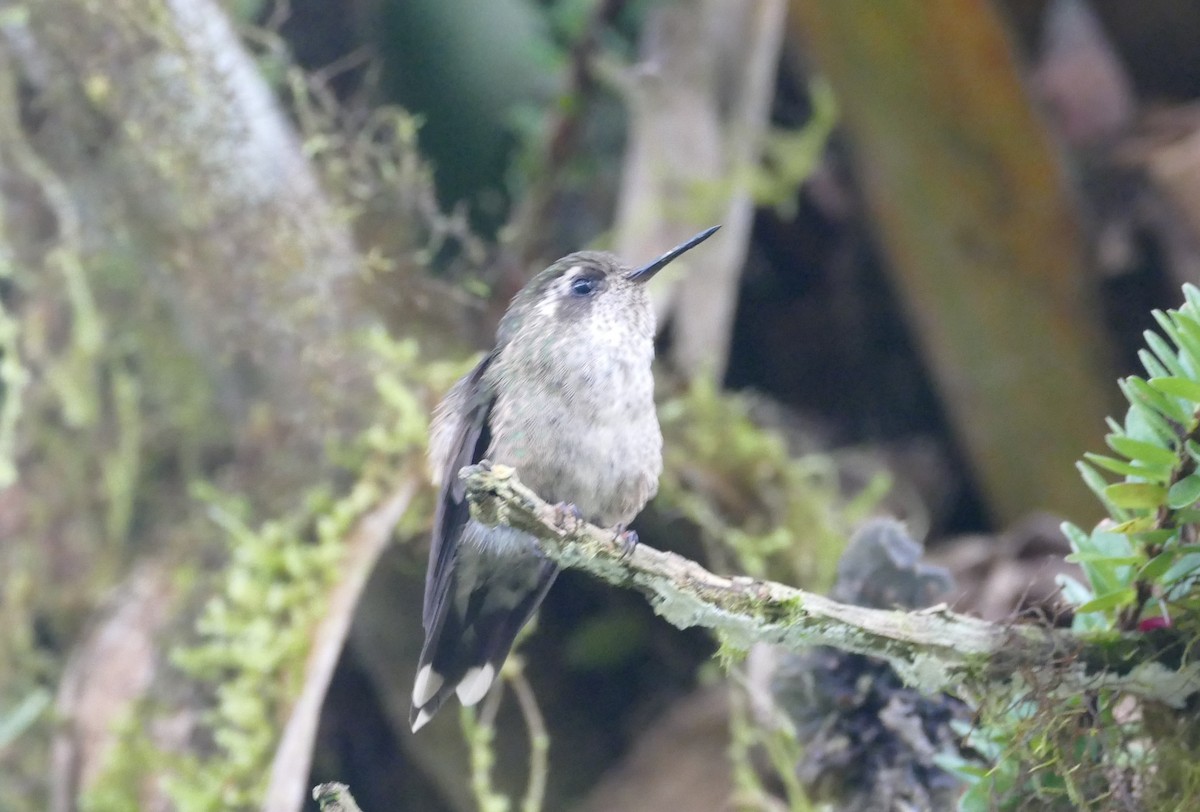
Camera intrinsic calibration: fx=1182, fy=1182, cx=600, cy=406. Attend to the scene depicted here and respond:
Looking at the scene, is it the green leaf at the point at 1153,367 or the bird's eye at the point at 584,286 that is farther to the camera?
the bird's eye at the point at 584,286

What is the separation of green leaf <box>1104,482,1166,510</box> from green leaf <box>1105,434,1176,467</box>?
0.08 ft

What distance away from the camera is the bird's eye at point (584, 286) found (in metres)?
1.37

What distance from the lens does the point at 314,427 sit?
2.03m

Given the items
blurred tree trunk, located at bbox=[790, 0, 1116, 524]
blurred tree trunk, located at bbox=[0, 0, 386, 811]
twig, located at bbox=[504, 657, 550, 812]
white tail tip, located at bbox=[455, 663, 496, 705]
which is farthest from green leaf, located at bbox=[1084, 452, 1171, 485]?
blurred tree trunk, located at bbox=[790, 0, 1116, 524]

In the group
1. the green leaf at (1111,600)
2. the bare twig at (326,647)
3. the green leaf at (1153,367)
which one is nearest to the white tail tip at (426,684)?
the bare twig at (326,647)

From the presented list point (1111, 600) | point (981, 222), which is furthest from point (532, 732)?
point (981, 222)

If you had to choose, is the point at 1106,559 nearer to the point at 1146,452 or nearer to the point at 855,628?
the point at 1146,452

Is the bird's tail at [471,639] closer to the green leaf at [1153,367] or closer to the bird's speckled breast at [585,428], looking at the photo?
the bird's speckled breast at [585,428]

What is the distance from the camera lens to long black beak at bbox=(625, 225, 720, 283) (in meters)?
1.27

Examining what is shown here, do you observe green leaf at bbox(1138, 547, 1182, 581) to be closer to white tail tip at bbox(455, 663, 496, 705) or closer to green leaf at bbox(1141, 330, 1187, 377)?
green leaf at bbox(1141, 330, 1187, 377)

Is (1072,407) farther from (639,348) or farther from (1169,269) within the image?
(639,348)

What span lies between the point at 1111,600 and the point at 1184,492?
0.46ft

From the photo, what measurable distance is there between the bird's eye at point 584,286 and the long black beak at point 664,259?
42 millimetres

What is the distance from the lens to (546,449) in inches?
53.7
